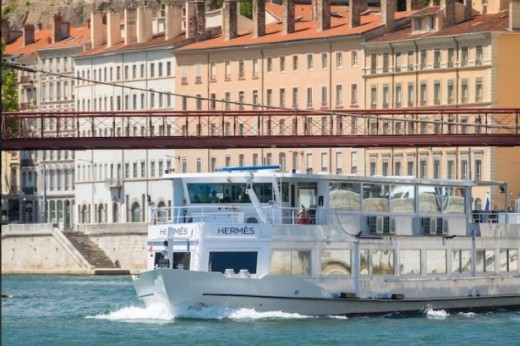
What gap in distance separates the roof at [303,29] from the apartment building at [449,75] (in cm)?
230

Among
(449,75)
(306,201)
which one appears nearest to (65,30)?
(449,75)

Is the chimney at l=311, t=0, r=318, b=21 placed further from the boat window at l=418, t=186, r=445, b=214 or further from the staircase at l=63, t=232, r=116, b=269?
the boat window at l=418, t=186, r=445, b=214

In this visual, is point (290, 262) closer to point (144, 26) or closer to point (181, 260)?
point (181, 260)

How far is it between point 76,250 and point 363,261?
66178 mm

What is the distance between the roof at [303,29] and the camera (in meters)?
130

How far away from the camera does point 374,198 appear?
67.0 metres

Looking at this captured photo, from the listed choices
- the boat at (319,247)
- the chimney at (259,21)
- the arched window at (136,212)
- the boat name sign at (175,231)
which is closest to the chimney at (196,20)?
the chimney at (259,21)

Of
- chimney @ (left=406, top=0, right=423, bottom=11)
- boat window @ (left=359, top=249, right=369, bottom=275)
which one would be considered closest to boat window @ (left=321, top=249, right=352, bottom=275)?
boat window @ (left=359, top=249, right=369, bottom=275)

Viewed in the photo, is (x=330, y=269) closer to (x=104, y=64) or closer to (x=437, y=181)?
(x=437, y=181)

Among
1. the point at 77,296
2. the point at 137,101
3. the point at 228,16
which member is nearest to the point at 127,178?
the point at 137,101

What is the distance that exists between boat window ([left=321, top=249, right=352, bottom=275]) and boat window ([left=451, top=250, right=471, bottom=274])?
421 cm

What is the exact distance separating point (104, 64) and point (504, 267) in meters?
82.7

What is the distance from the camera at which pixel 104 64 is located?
152 meters

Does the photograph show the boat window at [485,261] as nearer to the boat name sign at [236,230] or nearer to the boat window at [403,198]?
the boat window at [403,198]
